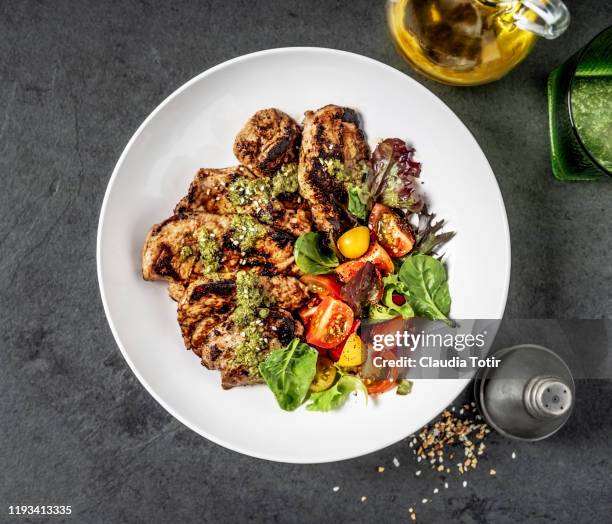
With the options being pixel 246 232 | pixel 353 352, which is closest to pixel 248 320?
pixel 246 232

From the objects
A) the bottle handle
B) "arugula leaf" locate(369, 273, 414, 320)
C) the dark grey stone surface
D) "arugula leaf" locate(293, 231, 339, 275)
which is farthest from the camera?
the dark grey stone surface

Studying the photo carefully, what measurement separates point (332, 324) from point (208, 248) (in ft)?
2.16

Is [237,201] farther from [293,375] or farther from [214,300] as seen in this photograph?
[293,375]

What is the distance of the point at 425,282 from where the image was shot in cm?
271

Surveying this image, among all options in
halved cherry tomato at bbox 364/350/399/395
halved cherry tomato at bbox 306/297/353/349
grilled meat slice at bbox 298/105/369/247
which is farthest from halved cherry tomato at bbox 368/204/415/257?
halved cherry tomato at bbox 364/350/399/395

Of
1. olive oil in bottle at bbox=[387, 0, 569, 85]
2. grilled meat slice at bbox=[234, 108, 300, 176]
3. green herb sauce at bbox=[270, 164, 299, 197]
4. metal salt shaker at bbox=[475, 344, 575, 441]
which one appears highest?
olive oil in bottle at bbox=[387, 0, 569, 85]

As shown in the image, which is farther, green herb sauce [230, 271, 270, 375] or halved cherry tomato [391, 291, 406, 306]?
halved cherry tomato [391, 291, 406, 306]

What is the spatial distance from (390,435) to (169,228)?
1.39m

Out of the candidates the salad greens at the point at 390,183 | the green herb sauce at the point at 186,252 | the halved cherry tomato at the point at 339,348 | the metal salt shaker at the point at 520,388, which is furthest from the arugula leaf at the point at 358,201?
the metal salt shaker at the point at 520,388

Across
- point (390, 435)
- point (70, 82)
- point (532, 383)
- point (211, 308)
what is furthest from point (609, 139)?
point (70, 82)

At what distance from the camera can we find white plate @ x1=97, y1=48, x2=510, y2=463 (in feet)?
8.85

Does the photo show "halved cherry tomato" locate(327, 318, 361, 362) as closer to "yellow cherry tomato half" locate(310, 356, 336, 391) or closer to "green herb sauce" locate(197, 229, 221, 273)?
"yellow cherry tomato half" locate(310, 356, 336, 391)

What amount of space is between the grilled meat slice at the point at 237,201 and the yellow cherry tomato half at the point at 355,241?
0.19 m

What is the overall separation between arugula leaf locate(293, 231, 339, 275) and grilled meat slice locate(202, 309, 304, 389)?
255 mm
